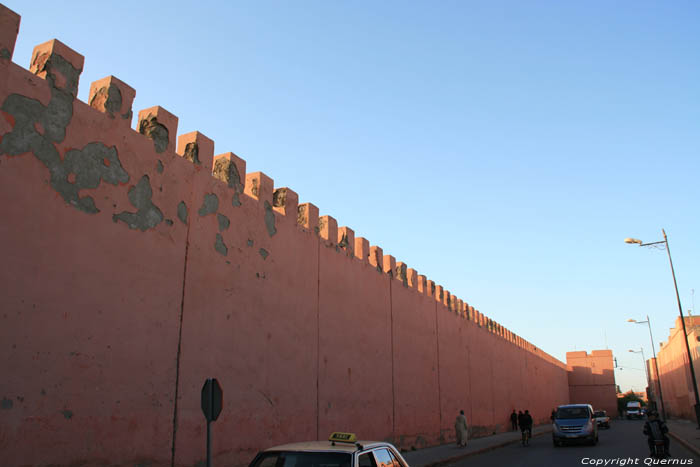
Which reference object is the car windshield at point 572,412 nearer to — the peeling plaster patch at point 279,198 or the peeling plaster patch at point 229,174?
the peeling plaster patch at point 279,198

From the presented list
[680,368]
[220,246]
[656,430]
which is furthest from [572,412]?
[680,368]

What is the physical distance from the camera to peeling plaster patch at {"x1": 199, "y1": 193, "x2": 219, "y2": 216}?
9.88m

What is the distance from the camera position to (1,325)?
20.7 feet

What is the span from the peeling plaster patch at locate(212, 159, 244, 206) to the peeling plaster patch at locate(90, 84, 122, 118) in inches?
103

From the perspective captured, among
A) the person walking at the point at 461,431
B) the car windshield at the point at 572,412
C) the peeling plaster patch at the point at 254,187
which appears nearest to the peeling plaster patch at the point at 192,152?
the peeling plaster patch at the point at 254,187

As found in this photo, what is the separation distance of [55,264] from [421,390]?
15676 millimetres

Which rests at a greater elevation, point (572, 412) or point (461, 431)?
point (572, 412)

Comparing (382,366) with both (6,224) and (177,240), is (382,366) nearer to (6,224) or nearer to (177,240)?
(177,240)

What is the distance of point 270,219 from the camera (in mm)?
11859

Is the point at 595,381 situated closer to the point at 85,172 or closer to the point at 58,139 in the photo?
the point at 85,172

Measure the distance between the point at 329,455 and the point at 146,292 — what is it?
14.9ft

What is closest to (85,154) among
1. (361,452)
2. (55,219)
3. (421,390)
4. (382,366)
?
(55,219)

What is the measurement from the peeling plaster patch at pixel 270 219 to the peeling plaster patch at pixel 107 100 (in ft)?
13.4

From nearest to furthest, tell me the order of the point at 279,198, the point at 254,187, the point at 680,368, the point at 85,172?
the point at 85,172
the point at 254,187
the point at 279,198
the point at 680,368
